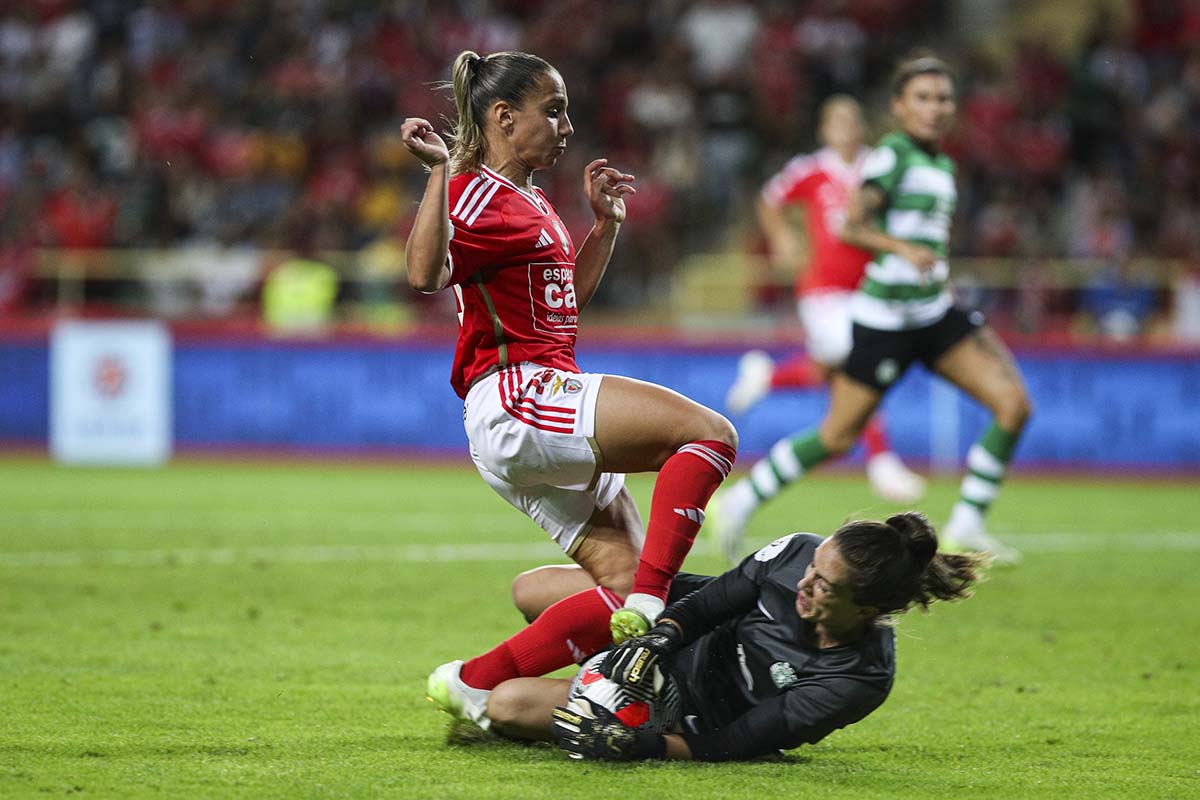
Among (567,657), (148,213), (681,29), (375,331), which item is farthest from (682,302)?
(567,657)

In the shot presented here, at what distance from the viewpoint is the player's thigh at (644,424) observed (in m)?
4.41

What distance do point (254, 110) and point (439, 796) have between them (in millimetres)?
16954

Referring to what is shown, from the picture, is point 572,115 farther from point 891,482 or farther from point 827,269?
point 891,482

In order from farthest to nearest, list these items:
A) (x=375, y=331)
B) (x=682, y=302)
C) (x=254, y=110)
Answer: (x=254, y=110) → (x=682, y=302) → (x=375, y=331)

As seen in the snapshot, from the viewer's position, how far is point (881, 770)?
421 cm

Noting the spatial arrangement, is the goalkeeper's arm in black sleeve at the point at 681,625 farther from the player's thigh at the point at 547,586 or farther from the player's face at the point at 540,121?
the player's face at the point at 540,121

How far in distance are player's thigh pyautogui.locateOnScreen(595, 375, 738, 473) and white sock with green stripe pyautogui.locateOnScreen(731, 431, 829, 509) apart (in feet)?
12.6

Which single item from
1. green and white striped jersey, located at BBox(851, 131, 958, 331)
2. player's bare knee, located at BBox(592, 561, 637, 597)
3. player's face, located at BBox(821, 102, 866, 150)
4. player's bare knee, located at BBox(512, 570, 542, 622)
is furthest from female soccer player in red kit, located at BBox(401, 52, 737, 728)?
player's face, located at BBox(821, 102, 866, 150)

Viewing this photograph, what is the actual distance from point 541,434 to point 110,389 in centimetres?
1155

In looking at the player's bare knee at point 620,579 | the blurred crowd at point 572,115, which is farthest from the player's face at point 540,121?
the blurred crowd at point 572,115

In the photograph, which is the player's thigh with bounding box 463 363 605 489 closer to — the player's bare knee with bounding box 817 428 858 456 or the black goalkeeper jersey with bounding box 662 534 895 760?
the black goalkeeper jersey with bounding box 662 534 895 760

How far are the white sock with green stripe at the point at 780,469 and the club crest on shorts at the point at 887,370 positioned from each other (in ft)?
1.57

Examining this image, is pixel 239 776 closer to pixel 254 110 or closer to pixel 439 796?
pixel 439 796

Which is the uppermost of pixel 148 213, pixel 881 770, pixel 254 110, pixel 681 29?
pixel 681 29
